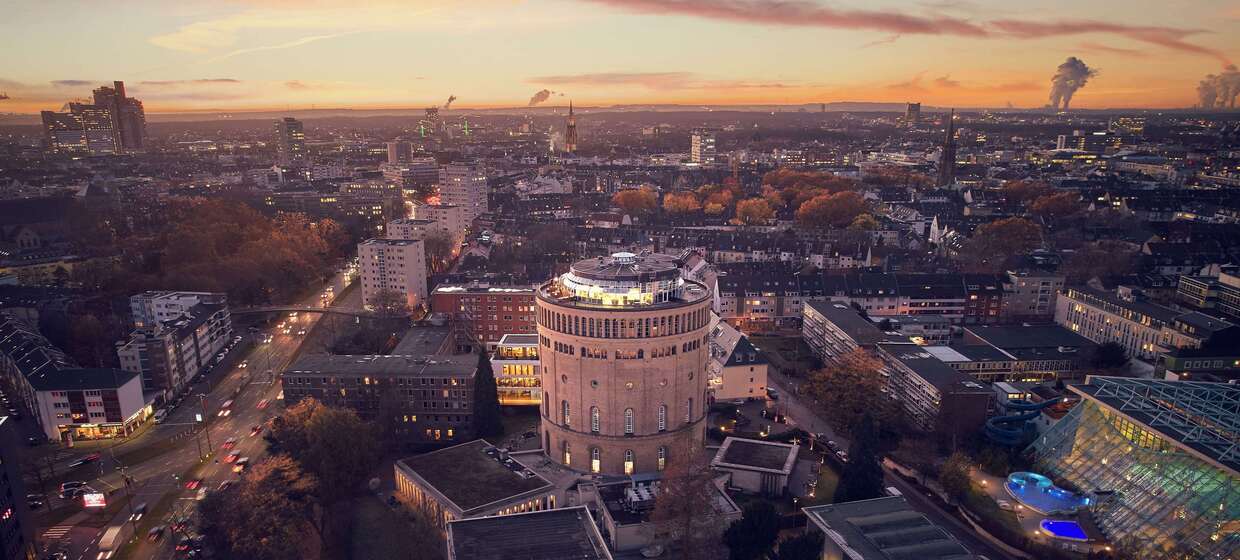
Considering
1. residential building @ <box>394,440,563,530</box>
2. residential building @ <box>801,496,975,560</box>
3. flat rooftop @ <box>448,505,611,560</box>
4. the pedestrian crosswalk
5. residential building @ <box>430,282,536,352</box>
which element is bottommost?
the pedestrian crosswalk

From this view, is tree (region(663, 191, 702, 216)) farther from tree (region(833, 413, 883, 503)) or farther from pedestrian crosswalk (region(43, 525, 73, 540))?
pedestrian crosswalk (region(43, 525, 73, 540))

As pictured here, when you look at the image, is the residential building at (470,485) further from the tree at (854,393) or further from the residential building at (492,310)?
the residential building at (492,310)

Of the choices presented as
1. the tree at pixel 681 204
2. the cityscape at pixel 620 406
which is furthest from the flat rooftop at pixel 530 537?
the tree at pixel 681 204

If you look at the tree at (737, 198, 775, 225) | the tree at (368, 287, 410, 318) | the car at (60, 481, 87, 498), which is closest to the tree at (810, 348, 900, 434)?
the tree at (368, 287, 410, 318)

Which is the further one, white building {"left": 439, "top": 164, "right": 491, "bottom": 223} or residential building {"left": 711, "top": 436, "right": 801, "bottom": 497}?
white building {"left": 439, "top": 164, "right": 491, "bottom": 223}

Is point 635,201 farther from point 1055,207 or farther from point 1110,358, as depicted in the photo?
point 1110,358

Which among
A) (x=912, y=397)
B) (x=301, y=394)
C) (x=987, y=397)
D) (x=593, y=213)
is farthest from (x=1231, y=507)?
(x=593, y=213)

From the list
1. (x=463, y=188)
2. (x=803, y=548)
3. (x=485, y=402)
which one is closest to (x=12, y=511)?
(x=485, y=402)
